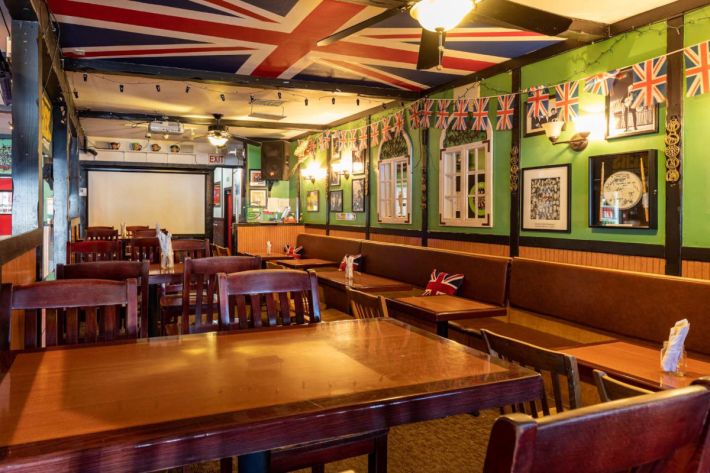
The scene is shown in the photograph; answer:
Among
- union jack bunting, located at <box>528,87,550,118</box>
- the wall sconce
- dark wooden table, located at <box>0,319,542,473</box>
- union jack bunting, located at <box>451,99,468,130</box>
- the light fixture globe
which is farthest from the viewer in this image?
union jack bunting, located at <box>451,99,468,130</box>

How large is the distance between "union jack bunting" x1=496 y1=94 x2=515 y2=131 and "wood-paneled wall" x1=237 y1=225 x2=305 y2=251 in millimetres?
5976

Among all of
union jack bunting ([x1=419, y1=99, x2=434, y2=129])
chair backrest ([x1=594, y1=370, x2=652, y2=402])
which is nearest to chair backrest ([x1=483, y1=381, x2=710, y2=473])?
chair backrest ([x1=594, y1=370, x2=652, y2=402])

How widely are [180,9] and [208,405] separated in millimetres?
4298

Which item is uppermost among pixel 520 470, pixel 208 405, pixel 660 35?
pixel 660 35

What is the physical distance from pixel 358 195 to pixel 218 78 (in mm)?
3439

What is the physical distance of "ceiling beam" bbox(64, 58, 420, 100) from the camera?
6156 millimetres

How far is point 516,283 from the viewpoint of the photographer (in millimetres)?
4949

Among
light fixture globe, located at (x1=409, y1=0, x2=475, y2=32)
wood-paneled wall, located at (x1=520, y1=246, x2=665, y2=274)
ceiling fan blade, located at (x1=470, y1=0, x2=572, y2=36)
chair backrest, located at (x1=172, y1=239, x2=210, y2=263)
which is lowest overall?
wood-paneled wall, located at (x1=520, y1=246, x2=665, y2=274)

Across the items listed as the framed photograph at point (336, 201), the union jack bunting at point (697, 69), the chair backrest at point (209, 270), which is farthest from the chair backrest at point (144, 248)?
the union jack bunting at point (697, 69)

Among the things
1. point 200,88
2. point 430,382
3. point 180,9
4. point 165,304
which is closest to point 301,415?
point 430,382

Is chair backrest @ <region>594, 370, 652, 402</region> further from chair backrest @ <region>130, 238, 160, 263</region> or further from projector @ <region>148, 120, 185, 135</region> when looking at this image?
projector @ <region>148, 120, 185, 135</region>

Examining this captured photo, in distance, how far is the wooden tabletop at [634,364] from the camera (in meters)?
2.53

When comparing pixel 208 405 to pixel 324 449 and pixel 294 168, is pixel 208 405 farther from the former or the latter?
pixel 294 168

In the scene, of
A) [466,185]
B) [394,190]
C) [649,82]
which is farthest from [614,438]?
[394,190]
